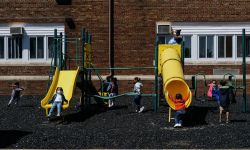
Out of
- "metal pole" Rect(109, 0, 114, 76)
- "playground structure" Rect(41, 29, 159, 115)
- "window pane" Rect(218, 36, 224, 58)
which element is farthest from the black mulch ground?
"window pane" Rect(218, 36, 224, 58)

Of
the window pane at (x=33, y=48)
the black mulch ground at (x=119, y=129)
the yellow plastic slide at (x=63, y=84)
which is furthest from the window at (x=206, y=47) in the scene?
the yellow plastic slide at (x=63, y=84)

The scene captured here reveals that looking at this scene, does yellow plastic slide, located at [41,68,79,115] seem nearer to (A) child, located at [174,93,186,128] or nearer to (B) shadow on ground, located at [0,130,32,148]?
(B) shadow on ground, located at [0,130,32,148]

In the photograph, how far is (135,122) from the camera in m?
17.2

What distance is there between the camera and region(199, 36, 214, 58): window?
27.6 metres

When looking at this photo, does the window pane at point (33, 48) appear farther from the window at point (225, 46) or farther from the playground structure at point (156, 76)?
the window at point (225, 46)

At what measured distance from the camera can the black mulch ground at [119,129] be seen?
532 inches

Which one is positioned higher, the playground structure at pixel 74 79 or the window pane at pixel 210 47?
the window pane at pixel 210 47

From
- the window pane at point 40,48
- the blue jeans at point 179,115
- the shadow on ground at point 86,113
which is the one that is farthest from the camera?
the window pane at point 40,48

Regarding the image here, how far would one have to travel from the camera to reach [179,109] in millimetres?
16328

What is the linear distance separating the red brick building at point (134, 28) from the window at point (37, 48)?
34cm

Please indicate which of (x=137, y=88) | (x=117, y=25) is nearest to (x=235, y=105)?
(x=137, y=88)

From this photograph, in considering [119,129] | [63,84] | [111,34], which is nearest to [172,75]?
[119,129]

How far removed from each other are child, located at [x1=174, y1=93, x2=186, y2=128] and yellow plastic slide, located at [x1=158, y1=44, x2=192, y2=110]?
0.14m

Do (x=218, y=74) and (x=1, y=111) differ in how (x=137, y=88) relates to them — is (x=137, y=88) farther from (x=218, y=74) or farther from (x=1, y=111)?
(x=218, y=74)
